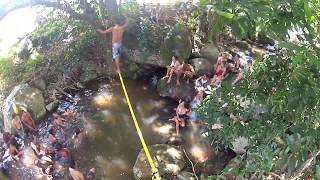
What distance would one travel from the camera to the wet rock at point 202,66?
11.0m

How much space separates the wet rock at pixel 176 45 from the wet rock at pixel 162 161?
10.6 ft

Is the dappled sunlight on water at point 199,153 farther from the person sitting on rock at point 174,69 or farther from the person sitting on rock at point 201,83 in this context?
the person sitting on rock at point 174,69

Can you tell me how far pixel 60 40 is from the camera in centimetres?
1155

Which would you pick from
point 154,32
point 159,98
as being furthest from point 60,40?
point 159,98

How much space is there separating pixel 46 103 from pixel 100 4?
3099mm

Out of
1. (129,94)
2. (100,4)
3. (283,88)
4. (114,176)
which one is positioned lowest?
(114,176)

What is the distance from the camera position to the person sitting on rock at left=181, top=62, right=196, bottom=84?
34.9 ft

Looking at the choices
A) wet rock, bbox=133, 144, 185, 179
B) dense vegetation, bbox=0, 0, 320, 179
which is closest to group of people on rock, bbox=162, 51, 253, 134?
wet rock, bbox=133, 144, 185, 179

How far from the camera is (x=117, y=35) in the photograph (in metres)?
10.7

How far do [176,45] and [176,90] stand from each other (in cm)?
149

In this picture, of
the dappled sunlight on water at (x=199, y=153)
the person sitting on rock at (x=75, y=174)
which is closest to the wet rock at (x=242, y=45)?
the dappled sunlight on water at (x=199, y=153)

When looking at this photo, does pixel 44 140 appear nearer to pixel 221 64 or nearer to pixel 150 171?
pixel 150 171

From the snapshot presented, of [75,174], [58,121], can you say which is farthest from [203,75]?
[75,174]

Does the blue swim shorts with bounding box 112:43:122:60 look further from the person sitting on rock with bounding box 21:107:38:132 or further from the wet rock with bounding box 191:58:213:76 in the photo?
the person sitting on rock with bounding box 21:107:38:132
